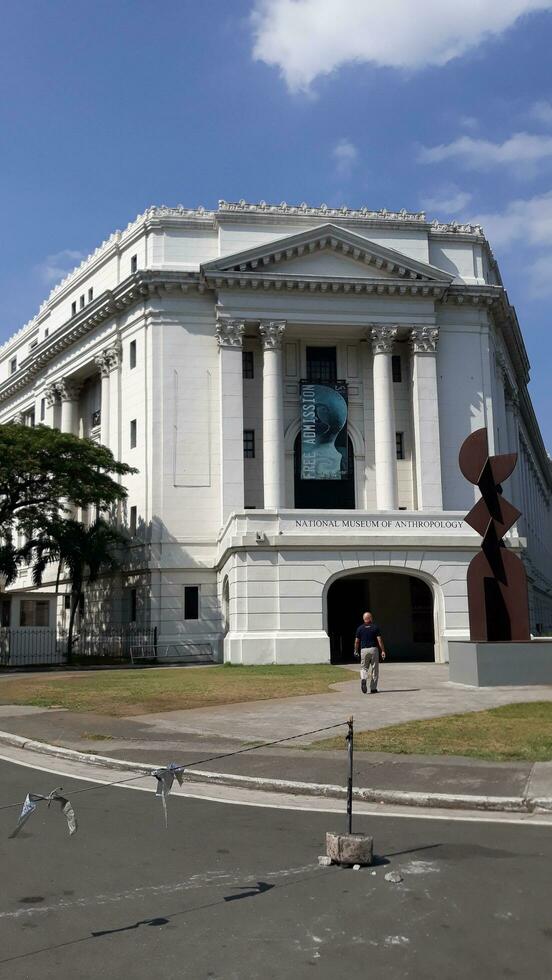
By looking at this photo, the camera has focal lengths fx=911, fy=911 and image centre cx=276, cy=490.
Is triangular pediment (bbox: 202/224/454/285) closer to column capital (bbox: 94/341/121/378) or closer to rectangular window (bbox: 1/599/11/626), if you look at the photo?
column capital (bbox: 94/341/121/378)

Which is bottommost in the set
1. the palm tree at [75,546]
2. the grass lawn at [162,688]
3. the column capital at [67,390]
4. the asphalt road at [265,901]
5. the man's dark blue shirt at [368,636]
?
the asphalt road at [265,901]

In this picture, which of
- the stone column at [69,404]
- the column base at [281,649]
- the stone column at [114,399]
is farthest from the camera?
the stone column at [69,404]

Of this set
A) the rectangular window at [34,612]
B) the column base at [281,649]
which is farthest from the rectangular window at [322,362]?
the column base at [281,649]

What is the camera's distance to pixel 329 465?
47875 mm

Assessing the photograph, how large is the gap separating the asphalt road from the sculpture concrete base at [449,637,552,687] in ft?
44.3

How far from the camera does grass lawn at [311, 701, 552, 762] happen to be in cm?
1316

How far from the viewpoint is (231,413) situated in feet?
152

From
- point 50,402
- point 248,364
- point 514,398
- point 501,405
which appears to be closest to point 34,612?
point 248,364

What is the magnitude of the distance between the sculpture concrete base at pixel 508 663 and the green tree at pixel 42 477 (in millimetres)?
23989

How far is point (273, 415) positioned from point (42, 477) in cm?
1197

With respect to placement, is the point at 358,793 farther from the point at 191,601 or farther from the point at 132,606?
the point at 132,606

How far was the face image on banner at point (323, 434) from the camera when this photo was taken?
47.9 meters

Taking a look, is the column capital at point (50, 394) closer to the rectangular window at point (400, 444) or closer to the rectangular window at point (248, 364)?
the rectangular window at point (248, 364)

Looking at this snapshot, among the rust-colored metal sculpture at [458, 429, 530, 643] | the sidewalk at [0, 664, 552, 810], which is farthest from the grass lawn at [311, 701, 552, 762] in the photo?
the rust-colored metal sculpture at [458, 429, 530, 643]
